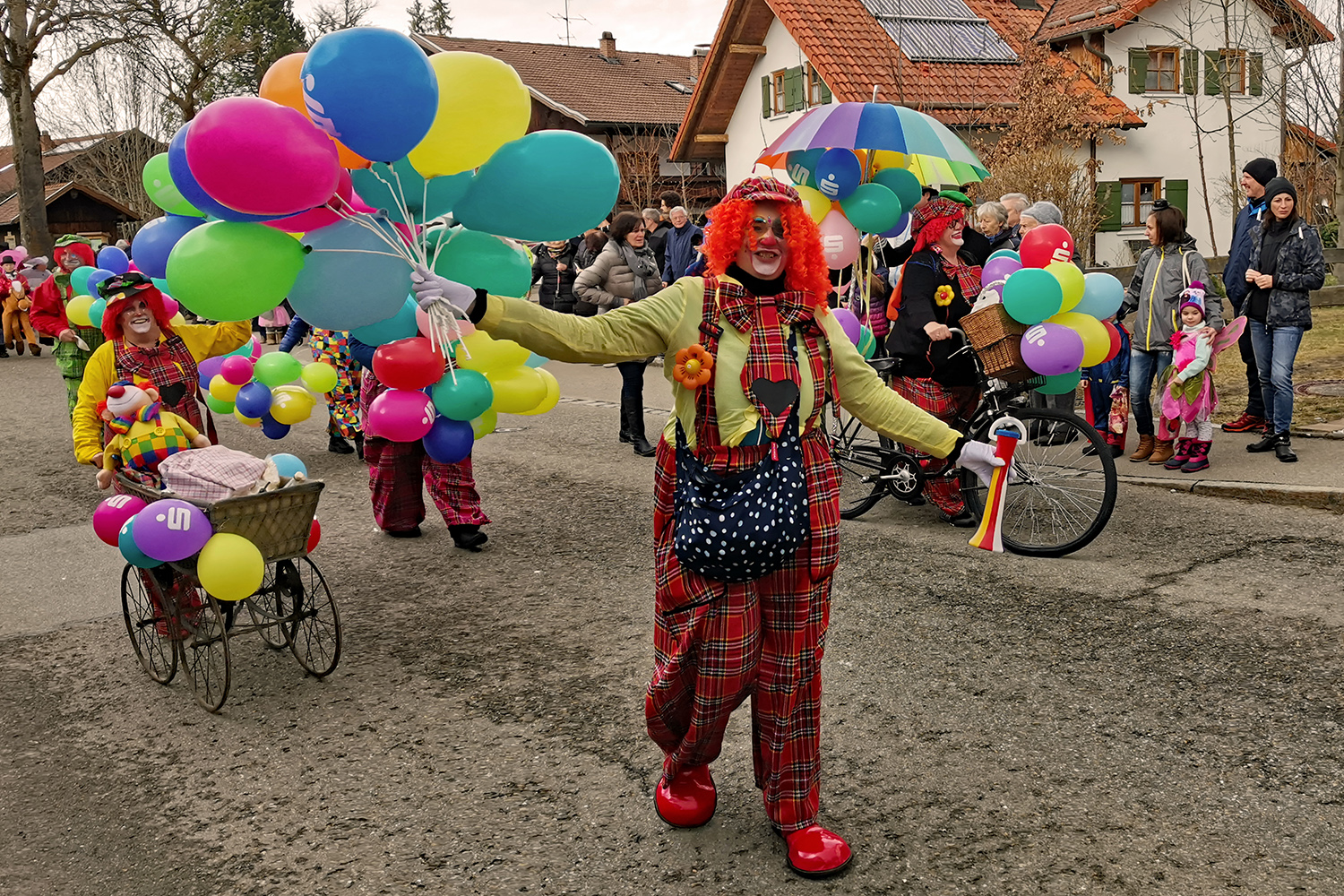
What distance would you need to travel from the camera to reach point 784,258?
3361 mm

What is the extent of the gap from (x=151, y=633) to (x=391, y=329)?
199cm

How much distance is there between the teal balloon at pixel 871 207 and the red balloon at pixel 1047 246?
33.8 inches

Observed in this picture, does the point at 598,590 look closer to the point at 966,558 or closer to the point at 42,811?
the point at 966,558

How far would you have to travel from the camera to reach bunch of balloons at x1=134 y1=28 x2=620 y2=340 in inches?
129

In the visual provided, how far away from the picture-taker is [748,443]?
3.26 metres

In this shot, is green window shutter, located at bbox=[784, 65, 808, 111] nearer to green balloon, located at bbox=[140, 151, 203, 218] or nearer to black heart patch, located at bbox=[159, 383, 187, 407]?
black heart patch, located at bbox=[159, 383, 187, 407]

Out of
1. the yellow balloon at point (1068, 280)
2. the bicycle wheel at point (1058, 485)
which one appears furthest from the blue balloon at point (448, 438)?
the yellow balloon at point (1068, 280)

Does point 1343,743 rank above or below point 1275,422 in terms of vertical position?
below

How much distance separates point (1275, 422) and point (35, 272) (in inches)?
804

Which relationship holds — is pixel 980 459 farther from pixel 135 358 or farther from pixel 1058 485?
pixel 135 358

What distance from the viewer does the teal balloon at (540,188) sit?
3912mm

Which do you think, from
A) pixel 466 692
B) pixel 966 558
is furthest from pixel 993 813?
pixel 966 558

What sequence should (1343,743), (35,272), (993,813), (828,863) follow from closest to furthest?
1. (828,863)
2. (993,813)
3. (1343,743)
4. (35,272)

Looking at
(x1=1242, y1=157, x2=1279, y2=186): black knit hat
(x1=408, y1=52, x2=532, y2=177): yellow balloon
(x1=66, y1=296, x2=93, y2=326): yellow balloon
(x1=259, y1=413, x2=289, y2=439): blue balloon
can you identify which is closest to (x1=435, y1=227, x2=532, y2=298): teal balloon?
(x1=408, y1=52, x2=532, y2=177): yellow balloon
